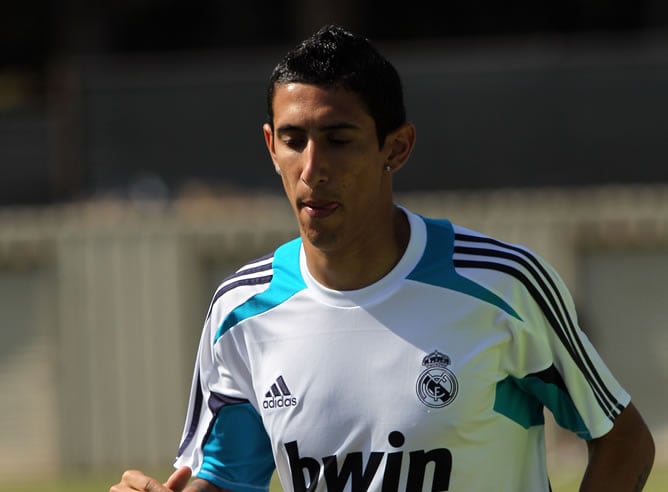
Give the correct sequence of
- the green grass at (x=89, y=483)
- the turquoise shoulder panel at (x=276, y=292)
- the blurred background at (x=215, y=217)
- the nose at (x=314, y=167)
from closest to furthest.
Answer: the nose at (x=314, y=167) < the turquoise shoulder panel at (x=276, y=292) < the green grass at (x=89, y=483) < the blurred background at (x=215, y=217)

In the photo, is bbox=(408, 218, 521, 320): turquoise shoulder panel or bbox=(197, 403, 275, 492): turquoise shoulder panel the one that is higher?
bbox=(408, 218, 521, 320): turquoise shoulder panel

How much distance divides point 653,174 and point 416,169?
238 centimetres

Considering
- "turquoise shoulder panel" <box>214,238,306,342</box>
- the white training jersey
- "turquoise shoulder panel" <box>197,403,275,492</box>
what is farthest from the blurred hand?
"turquoise shoulder panel" <box>214,238,306,342</box>

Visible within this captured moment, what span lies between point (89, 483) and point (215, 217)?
122 inches

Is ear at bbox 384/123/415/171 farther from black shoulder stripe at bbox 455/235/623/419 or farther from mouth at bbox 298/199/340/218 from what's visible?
black shoulder stripe at bbox 455/235/623/419

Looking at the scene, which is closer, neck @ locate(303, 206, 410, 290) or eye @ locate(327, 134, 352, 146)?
eye @ locate(327, 134, 352, 146)

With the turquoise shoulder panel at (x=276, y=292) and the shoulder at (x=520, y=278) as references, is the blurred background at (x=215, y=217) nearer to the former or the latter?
the turquoise shoulder panel at (x=276, y=292)

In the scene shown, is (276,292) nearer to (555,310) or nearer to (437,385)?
(437,385)

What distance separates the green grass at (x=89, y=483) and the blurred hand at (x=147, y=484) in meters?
7.29

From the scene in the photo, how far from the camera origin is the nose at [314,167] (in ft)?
11.9

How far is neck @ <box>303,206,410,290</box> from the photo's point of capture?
3799 millimetres

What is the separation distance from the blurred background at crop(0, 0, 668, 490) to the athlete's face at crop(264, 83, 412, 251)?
36.5 feet

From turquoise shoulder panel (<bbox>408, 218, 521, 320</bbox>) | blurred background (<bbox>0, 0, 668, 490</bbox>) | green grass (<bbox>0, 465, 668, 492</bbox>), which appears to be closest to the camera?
turquoise shoulder panel (<bbox>408, 218, 521, 320</bbox>)

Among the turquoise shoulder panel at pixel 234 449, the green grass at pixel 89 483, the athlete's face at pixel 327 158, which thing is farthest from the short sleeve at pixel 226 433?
the green grass at pixel 89 483
